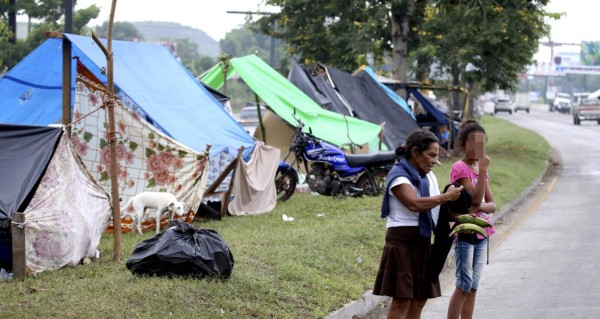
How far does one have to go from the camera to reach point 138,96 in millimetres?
13805

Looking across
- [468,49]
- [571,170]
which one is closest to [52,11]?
[468,49]

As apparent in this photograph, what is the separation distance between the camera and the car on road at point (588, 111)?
188 feet

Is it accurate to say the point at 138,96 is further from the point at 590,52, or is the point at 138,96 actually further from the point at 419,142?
the point at 590,52

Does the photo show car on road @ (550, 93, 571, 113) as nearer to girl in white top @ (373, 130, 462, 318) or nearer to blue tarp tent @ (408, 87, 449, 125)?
blue tarp tent @ (408, 87, 449, 125)

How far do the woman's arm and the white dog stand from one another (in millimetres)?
6319

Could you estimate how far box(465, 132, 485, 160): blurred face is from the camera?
23.1 ft

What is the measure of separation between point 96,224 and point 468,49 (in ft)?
58.7

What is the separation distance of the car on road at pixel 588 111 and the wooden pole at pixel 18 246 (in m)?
52.6

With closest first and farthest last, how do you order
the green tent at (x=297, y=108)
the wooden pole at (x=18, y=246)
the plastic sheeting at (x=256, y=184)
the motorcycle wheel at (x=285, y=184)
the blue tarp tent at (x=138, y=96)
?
the wooden pole at (x=18, y=246), the blue tarp tent at (x=138, y=96), the plastic sheeting at (x=256, y=184), the motorcycle wheel at (x=285, y=184), the green tent at (x=297, y=108)

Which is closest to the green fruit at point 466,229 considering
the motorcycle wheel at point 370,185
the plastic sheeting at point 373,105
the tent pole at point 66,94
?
the tent pole at point 66,94

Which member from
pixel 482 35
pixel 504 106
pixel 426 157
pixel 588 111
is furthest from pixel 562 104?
pixel 426 157

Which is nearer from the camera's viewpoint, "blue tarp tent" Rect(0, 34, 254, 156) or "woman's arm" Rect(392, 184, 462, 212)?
"woman's arm" Rect(392, 184, 462, 212)

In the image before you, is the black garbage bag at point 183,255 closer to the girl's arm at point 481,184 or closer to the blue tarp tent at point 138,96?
the girl's arm at point 481,184

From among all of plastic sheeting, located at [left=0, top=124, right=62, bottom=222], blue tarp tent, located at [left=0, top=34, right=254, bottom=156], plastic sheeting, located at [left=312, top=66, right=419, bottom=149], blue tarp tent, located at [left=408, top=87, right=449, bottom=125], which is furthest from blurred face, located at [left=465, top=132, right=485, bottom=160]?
blue tarp tent, located at [left=408, top=87, right=449, bottom=125]
